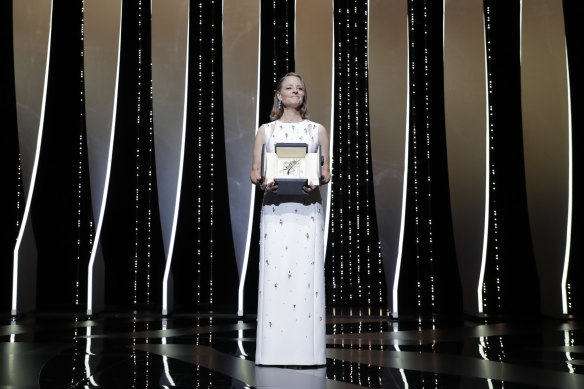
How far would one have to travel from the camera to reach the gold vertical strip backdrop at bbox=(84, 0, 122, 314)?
532 centimetres

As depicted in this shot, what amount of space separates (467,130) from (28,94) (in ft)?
12.5

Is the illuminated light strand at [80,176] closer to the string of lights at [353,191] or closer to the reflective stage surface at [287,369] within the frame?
the reflective stage surface at [287,369]

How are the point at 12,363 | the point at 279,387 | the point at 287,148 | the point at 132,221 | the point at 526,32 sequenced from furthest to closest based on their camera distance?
the point at 132,221
the point at 526,32
the point at 12,363
the point at 287,148
the point at 279,387

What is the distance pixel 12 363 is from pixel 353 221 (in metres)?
3.87

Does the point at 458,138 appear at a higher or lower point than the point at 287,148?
higher

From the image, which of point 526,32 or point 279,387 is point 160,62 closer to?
point 526,32

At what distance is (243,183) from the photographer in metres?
5.43

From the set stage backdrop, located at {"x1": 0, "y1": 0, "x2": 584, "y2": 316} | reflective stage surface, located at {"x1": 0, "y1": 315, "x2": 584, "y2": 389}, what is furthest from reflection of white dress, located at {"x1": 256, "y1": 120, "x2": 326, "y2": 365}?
stage backdrop, located at {"x1": 0, "y1": 0, "x2": 584, "y2": 316}

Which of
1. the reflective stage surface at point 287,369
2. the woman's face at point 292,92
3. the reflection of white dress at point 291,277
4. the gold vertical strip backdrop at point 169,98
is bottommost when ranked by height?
the reflective stage surface at point 287,369

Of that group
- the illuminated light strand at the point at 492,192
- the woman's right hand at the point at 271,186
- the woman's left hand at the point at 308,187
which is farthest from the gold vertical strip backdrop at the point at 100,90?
the illuminated light strand at the point at 492,192

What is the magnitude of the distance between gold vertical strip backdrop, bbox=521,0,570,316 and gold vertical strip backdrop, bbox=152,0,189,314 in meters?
2.98

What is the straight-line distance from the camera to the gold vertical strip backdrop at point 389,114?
5.37 meters

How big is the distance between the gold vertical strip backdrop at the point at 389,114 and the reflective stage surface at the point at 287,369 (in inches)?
32.7

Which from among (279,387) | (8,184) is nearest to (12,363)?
(279,387)
